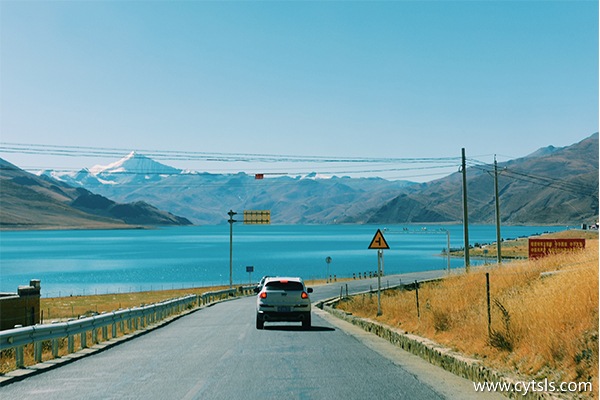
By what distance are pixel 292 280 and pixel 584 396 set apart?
14.9m

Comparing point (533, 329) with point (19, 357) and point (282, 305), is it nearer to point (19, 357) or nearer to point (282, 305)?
point (19, 357)

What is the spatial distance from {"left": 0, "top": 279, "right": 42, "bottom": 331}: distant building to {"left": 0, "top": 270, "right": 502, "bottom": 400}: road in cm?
1987

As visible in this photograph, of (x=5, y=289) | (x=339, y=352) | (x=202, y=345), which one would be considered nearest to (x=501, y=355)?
(x=339, y=352)

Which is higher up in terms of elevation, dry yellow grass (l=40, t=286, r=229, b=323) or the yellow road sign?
the yellow road sign

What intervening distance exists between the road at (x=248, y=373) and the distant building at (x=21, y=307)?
19873mm

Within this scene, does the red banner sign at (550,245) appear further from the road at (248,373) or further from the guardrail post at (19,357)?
the guardrail post at (19,357)

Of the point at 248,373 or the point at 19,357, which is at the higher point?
the point at 19,357

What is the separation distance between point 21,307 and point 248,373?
2859 centimetres

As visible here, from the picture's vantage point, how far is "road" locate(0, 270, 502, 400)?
1005cm

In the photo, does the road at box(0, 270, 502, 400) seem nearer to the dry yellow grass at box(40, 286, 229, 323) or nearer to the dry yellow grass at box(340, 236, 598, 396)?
the dry yellow grass at box(340, 236, 598, 396)

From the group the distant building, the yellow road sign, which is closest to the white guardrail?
the distant building

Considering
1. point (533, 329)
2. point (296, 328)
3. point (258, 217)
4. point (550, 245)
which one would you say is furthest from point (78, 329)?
point (258, 217)

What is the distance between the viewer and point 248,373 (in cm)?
1209

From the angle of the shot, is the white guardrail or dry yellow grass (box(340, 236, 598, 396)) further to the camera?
the white guardrail
